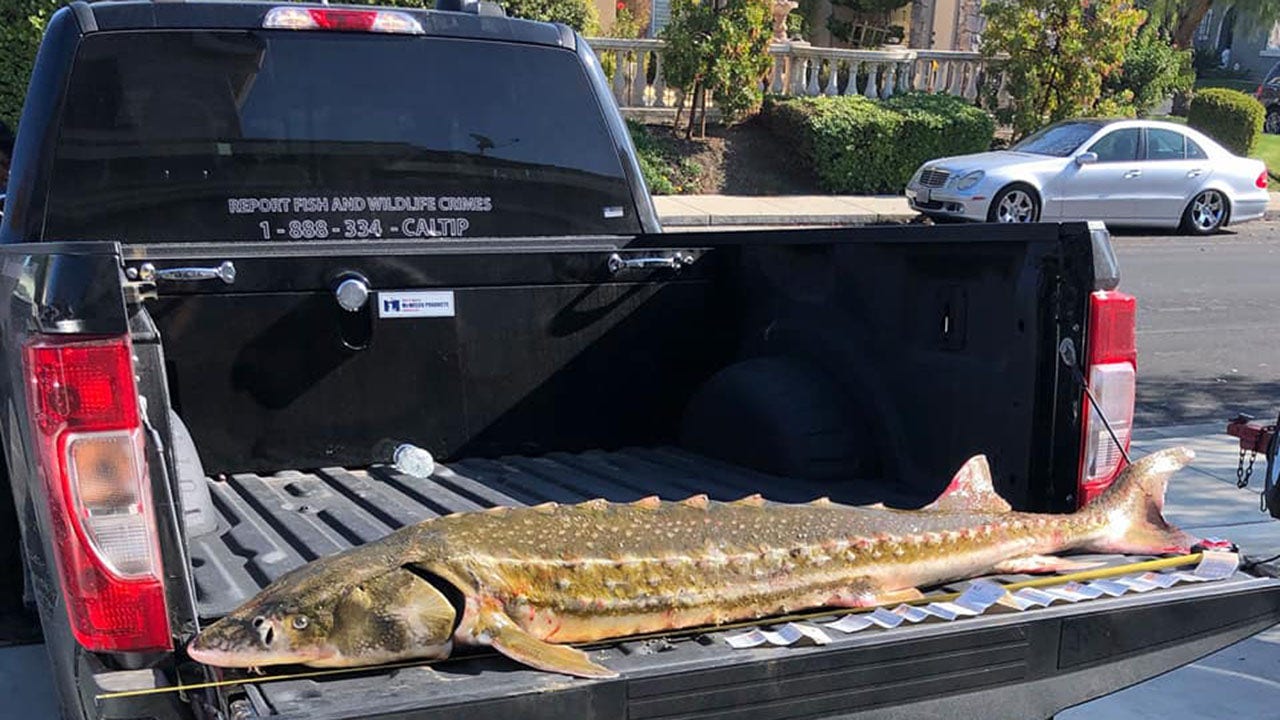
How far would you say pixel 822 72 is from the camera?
883 inches

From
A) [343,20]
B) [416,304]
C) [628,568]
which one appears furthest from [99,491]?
[343,20]

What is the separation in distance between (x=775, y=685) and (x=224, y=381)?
201 cm

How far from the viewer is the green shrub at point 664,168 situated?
1895cm

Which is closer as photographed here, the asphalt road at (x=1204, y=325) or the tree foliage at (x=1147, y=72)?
the asphalt road at (x=1204, y=325)

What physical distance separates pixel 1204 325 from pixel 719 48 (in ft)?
32.0

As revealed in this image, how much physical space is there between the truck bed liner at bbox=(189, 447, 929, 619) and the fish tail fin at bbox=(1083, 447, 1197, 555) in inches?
24.4

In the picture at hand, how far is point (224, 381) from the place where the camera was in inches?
144

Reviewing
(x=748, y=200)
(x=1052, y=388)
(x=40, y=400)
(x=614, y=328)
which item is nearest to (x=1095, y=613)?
(x=1052, y=388)

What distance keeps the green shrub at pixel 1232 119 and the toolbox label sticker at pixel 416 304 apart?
25.2 m

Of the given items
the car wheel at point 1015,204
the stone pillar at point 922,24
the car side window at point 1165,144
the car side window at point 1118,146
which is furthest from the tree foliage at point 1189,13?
the car wheel at point 1015,204

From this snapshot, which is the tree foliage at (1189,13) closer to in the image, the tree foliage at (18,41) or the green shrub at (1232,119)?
the green shrub at (1232,119)

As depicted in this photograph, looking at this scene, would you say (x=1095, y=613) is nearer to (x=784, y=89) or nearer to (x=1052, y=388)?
(x=1052, y=388)

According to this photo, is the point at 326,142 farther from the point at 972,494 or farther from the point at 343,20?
the point at 972,494

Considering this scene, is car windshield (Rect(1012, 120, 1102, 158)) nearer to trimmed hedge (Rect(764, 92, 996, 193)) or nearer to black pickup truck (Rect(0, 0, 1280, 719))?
trimmed hedge (Rect(764, 92, 996, 193))
